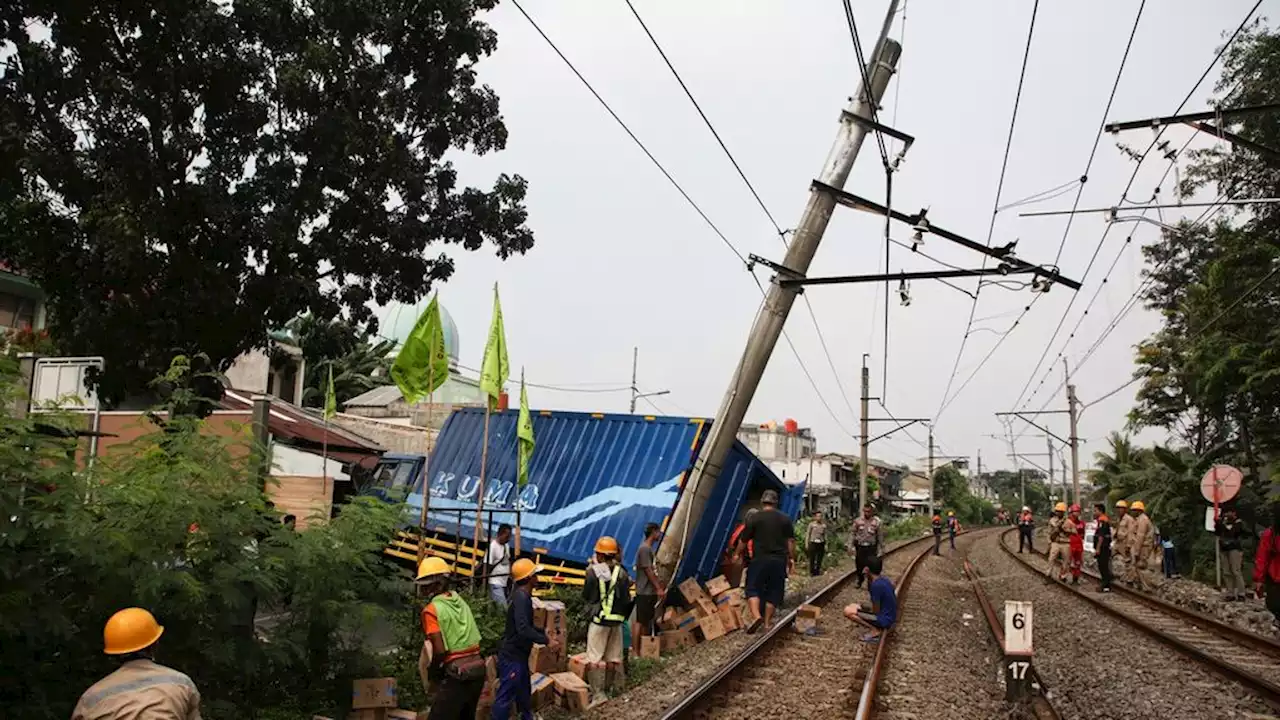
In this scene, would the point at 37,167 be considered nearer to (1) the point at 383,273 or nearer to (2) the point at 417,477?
(1) the point at 383,273

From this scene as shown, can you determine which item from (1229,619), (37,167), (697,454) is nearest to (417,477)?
(697,454)

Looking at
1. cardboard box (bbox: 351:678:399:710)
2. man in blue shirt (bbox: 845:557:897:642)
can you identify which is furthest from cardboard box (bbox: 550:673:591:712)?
man in blue shirt (bbox: 845:557:897:642)

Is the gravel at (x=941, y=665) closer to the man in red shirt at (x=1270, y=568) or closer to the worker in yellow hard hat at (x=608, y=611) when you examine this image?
the worker in yellow hard hat at (x=608, y=611)

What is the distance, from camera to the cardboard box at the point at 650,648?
35.3 feet

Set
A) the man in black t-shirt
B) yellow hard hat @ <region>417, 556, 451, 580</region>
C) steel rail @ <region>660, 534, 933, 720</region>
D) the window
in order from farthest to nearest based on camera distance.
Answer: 1. the window
2. the man in black t-shirt
3. steel rail @ <region>660, 534, 933, 720</region>
4. yellow hard hat @ <region>417, 556, 451, 580</region>

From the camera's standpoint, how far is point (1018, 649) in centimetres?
804

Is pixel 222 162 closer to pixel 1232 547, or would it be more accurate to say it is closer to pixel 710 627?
pixel 710 627

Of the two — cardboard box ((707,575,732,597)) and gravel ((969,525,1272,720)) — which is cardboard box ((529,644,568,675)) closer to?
cardboard box ((707,575,732,597))

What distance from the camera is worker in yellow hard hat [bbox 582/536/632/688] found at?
904 centimetres

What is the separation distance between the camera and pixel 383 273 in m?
14.0

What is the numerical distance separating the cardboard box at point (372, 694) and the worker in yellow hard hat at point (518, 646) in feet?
2.75

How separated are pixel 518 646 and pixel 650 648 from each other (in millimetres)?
4230

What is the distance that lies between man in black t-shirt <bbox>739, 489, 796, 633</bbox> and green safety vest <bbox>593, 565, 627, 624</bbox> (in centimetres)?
322

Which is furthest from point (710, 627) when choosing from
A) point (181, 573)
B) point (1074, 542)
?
point (1074, 542)
